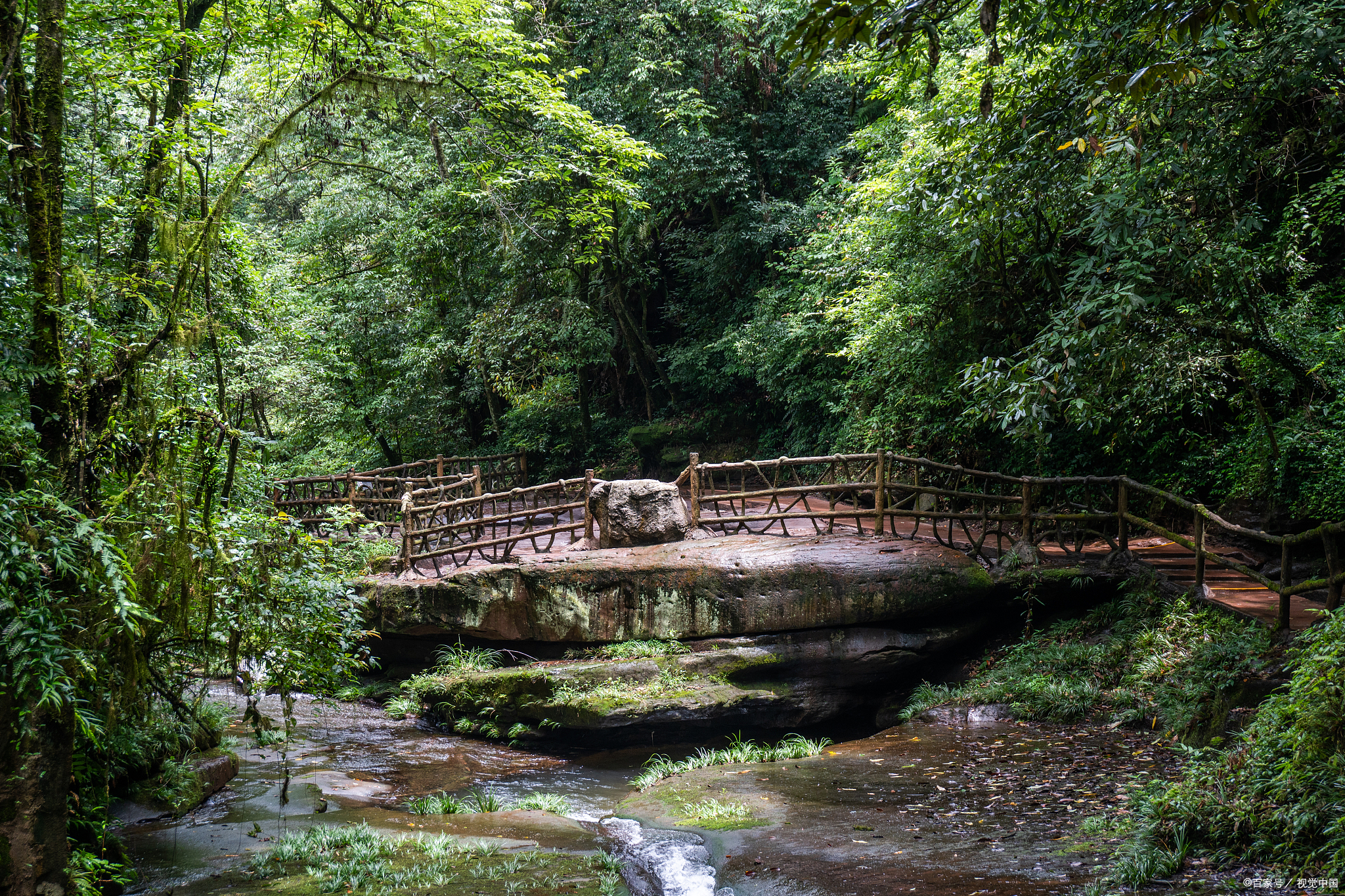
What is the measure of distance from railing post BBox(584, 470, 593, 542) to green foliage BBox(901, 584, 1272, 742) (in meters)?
5.34

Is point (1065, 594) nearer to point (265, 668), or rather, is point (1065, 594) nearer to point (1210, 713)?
point (1210, 713)

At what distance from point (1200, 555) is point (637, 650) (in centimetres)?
690

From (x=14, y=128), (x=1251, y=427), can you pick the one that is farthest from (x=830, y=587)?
(x=14, y=128)

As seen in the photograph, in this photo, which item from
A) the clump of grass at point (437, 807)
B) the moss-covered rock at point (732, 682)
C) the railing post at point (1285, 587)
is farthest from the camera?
the moss-covered rock at point (732, 682)

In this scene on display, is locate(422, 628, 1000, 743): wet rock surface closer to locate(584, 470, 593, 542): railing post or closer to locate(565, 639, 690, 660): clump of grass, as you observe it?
locate(565, 639, 690, 660): clump of grass

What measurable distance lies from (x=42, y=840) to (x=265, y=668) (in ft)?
5.62

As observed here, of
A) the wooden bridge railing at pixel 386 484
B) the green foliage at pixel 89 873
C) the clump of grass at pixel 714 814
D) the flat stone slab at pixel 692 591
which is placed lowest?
the clump of grass at pixel 714 814

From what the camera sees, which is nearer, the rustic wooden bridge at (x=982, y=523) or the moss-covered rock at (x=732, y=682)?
the rustic wooden bridge at (x=982, y=523)

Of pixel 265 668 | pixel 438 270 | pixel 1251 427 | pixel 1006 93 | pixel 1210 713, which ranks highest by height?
pixel 438 270

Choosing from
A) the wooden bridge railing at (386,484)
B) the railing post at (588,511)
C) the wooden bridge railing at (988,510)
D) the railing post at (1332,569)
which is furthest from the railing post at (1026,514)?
the wooden bridge railing at (386,484)

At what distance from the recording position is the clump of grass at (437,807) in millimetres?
8047

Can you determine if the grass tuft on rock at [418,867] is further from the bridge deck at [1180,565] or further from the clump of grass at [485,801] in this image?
the bridge deck at [1180,565]

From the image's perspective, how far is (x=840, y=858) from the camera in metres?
5.51

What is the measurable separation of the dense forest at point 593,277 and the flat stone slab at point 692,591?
1865 mm
